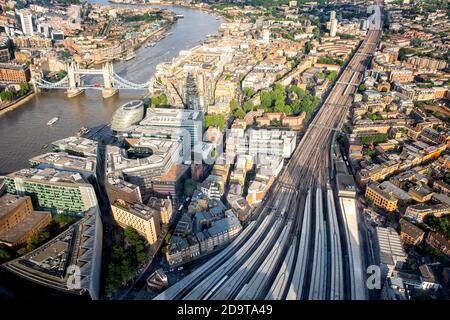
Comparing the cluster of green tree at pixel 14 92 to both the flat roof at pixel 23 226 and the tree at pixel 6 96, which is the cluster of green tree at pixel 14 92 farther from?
the flat roof at pixel 23 226

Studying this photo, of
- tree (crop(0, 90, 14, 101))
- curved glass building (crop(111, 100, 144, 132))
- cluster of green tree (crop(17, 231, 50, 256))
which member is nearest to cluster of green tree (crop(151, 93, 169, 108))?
curved glass building (crop(111, 100, 144, 132))

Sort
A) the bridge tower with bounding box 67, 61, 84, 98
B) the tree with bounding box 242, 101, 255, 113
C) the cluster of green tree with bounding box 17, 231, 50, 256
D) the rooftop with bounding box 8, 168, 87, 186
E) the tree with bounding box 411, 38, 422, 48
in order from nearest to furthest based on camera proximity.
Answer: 1. the cluster of green tree with bounding box 17, 231, 50, 256
2. the rooftop with bounding box 8, 168, 87, 186
3. the tree with bounding box 242, 101, 255, 113
4. the bridge tower with bounding box 67, 61, 84, 98
5. the tree with bounding box 411, 38, 422, 48

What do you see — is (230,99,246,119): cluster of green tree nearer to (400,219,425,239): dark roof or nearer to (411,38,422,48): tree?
(400,219,425,239): dark roof

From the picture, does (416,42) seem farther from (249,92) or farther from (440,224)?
(440,224)

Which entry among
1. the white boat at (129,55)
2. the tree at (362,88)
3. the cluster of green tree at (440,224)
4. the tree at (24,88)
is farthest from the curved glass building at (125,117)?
the white boat at (129,55)

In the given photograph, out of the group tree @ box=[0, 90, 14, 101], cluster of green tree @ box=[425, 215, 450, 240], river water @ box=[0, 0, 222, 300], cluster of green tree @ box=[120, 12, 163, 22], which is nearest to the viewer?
river water @ box=[0, 0, 222, 300]
